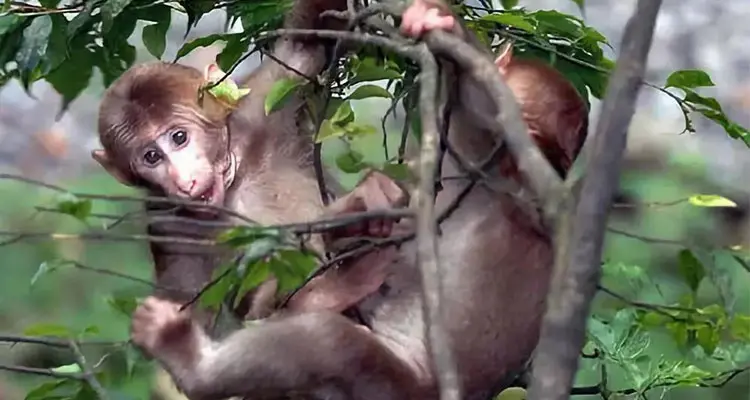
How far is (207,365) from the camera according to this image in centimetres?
100

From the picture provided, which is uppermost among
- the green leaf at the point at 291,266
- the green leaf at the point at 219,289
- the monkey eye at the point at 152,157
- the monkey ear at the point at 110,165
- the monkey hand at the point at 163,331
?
the green leaf at the point at 291,266

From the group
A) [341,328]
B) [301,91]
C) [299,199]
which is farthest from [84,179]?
[341,328]

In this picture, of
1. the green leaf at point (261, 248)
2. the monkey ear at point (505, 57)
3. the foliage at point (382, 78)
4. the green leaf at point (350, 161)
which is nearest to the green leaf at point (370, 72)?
the foliage at point (382, 78)

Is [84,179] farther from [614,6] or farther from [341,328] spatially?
[341,328]

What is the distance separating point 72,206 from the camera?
75cm

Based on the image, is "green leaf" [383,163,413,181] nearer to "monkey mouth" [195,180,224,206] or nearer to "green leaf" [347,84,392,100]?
"green leaf" [347,84,392,100]

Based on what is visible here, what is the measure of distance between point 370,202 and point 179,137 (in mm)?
339

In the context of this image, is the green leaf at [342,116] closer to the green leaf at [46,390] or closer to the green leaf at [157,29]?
the green leaf at [157,29]

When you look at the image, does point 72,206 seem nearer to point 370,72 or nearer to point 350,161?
point 370,72

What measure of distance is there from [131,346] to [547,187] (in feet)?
1.82

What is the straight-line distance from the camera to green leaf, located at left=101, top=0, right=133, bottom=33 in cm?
95

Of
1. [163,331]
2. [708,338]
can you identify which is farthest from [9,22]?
[708,338]

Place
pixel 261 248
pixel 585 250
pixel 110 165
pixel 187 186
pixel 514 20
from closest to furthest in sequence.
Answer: pixel 585 250
pixel 261 248
pixel 514 20
pixel 187 186
pixel 110 165

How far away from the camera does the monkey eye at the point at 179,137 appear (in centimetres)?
A: 126
